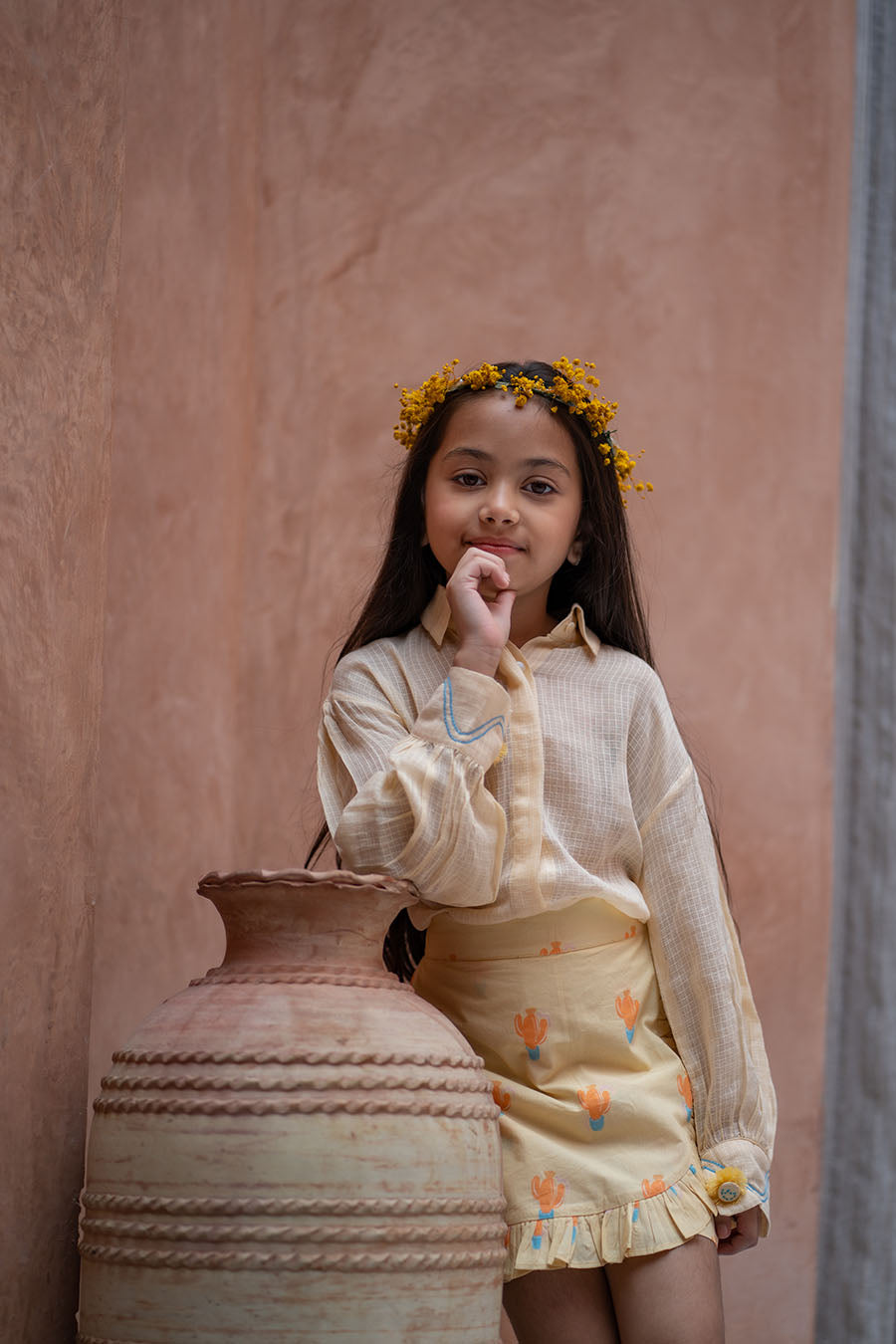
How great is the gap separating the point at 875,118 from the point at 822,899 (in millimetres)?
1880

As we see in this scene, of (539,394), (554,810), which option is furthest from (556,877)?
(539,394)

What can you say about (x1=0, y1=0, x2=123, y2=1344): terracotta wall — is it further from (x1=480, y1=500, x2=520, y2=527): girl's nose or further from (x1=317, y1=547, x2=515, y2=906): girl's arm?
(x1=480, y1=500, x2=520, y2=527): girl's nose

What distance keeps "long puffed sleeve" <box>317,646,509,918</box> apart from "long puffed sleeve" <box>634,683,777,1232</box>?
0.92 feet

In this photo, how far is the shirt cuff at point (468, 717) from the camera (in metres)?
2.25

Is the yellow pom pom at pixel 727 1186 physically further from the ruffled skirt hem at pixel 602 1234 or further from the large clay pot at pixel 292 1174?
the large clay pot at pixel 292 1174

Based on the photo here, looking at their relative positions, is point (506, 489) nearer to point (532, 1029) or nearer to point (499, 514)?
point (499, 514)

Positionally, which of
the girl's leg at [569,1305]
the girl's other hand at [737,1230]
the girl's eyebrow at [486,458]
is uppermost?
the girl's eyebrow at [486,458]

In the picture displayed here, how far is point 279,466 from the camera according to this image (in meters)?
4.09

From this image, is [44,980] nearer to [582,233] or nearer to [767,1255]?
[767,1255]

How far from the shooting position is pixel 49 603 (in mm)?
2330

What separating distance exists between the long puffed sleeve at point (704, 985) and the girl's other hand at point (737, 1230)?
0.02 meters

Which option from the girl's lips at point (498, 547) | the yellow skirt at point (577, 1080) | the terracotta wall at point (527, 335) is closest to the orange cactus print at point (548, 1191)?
the yellow skirt at point (577, 1080)

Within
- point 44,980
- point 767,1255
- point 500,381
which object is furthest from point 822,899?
point 44,980

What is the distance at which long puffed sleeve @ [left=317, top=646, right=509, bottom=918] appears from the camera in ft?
7.19
